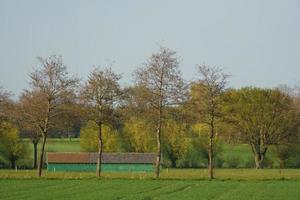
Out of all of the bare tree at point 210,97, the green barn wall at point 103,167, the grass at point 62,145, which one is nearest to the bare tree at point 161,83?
the bare tree at point 210,97

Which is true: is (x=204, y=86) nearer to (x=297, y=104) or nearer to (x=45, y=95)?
(x=45, y=95)

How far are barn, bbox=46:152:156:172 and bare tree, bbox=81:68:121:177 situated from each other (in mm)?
29310

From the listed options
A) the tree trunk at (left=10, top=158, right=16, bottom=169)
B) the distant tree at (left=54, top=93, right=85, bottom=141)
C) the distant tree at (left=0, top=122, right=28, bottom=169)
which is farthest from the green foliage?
the distant tree at (left=54, top=93, right=85, bottom=141)

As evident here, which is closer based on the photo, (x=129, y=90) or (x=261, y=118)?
(x=129, y=90)

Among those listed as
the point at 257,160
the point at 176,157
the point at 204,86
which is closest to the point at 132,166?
the point at 176,157

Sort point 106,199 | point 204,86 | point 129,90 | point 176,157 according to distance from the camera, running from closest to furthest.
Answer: point 106,199, point 204,86, point 129,90, point 176,157

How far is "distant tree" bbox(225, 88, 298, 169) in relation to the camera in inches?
3408

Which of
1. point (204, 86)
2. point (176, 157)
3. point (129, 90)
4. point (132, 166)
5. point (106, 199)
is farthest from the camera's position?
point (176, 157)

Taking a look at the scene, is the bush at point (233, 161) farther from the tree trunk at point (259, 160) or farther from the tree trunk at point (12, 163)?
the tree trunk at point (12, 163)

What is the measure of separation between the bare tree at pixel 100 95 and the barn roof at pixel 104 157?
96.8 feet

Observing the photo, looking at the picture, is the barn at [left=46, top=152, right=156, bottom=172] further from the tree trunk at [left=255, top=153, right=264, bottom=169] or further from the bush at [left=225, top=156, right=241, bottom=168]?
the tree trunk at [left=255, top=153, right=264, bottom=169]

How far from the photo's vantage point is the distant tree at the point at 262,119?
8656cm

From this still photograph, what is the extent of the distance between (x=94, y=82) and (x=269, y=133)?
127 feet

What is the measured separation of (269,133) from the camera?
87.3 m
